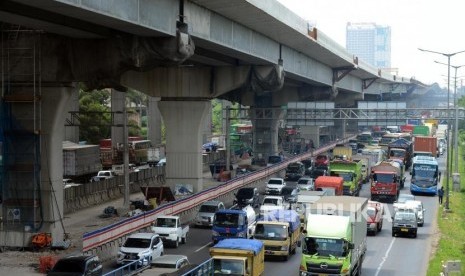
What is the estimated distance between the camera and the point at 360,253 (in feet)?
97.3

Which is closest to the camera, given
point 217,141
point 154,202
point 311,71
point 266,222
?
point 266,222

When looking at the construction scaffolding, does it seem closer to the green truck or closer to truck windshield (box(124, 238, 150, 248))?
truck windshield (box(124, 238, 150, 248))

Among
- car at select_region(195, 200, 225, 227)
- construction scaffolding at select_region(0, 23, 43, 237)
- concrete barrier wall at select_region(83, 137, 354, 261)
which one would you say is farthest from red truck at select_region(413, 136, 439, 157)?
construction scaffolding at select_region(0, 23, 43, 237)

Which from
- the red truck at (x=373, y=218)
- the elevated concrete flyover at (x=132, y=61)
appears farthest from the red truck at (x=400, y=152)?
the red truck at (x=373, y=218)

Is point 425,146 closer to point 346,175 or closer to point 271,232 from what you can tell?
point 346,175

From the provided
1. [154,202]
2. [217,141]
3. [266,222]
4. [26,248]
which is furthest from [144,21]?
[217,141]

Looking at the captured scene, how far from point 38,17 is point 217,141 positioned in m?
96.6

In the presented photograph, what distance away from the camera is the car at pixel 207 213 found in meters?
44.4

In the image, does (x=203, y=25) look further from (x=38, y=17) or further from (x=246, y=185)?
(x=246, y=185)

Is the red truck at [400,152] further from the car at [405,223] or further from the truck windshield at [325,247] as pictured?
the truck windshield at [325,247]

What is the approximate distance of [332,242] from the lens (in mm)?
26969

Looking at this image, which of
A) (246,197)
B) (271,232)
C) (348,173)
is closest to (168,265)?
(271,232)

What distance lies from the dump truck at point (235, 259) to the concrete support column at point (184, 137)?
78.5ft

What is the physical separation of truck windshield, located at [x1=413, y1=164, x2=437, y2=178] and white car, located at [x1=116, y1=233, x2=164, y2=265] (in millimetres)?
34092
